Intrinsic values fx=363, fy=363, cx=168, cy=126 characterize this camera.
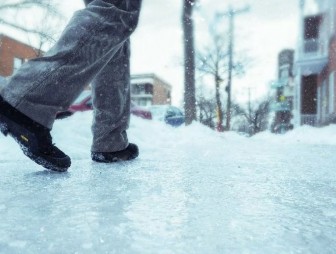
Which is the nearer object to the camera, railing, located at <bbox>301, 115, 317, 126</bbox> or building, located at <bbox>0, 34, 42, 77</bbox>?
railing, located at <bbox>301, 115, 317, 126</bbox>

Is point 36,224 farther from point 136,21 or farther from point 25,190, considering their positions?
point 136,21

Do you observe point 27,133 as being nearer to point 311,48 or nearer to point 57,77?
point 57,77

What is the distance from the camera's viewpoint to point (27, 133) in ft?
3.52

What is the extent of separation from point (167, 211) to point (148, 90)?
2112 inches

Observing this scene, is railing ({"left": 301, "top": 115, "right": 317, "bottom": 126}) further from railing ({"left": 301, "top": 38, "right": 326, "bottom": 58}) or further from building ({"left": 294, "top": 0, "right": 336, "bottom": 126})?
railing ({"left": 301, "top": 38, "right": 326, "bottom": 58})

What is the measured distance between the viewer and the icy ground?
0.52 meters

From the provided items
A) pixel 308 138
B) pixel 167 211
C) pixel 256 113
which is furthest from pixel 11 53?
pixel 167 211

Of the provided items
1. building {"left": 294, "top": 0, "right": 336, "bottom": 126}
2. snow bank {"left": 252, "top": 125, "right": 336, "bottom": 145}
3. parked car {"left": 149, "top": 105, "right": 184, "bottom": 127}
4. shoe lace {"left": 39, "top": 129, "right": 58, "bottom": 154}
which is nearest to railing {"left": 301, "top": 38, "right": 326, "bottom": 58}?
building {"left": 294, "top": 0, "right": 336, "bottom": 126}

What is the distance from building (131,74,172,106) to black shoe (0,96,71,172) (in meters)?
49.3

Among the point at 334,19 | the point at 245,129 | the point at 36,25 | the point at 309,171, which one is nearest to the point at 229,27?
the point at 334,19

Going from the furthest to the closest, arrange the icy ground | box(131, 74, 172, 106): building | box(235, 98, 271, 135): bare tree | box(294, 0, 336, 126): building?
box(131, 74, 172, 106): building
box(235, 98, 271, 135): bare tree
box(294, 0, 336, 126): building
the icy ground

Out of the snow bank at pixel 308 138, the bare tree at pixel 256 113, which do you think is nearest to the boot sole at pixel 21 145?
the snow bank at pixel 308 138

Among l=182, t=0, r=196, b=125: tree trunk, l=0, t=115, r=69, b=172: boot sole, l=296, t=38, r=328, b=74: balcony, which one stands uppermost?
l=296, t=38, r=328, b=74: balcony

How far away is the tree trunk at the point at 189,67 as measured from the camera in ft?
27.4
